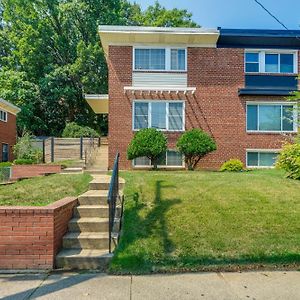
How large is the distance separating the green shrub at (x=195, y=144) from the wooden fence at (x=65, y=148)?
633 centimetres

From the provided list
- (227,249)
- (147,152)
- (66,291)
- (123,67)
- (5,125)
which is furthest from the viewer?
(5,125)

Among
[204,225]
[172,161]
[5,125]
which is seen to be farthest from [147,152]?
[5,125]

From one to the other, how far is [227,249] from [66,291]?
9.54 feet

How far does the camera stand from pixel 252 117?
17.9 m

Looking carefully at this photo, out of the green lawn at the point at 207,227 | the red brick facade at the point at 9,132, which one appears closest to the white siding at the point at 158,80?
the green lawn at the point at 207,227

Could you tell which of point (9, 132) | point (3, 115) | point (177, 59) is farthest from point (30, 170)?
point (9, 132)

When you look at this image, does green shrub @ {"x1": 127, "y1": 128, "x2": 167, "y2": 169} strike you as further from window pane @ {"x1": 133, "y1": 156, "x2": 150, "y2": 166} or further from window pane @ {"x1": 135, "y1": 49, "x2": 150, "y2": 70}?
window pane @ {"x1": 135, "y1": 49, "x2": 150, "y2": 70}

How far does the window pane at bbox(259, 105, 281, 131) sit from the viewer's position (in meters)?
17.9

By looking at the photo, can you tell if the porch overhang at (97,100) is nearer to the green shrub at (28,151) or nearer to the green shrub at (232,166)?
the green shrub at (28,151)

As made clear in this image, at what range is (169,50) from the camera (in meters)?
17.4

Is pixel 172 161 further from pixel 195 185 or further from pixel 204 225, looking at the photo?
pixel 204 225

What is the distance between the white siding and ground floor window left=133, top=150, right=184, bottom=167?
351 centimetres

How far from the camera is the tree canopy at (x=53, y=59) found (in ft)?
100

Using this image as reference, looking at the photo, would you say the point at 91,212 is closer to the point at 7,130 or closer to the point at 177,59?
the point at 177,59
